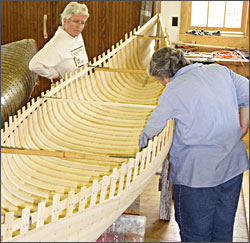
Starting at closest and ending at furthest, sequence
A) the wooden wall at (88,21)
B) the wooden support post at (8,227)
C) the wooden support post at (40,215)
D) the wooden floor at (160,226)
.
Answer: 1. the wooden support post at (8,227)
2. the wooden support post at (40,215)
3. the wooden floor at (160,226)
4. the wooden wall at (88,21)

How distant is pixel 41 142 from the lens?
Answer: 9.94ft

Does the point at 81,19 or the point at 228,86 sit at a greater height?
the point at 81,19

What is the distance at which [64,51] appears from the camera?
378cm

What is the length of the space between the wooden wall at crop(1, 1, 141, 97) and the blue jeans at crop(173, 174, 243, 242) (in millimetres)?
5209

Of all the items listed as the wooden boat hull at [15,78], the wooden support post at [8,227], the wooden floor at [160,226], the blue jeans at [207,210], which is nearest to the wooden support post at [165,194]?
the wooden floor at [160,226]

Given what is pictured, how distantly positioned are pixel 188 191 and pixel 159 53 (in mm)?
820

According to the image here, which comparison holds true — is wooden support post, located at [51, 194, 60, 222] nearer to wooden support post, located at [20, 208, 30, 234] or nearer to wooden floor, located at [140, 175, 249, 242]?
wooden support post, located at [20, 208, 30, 234]

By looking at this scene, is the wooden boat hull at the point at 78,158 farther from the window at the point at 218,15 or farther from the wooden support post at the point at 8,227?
the window at the point at 218,15

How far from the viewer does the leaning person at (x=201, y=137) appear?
2.42 meters

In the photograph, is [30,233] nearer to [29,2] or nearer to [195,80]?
[195,80]

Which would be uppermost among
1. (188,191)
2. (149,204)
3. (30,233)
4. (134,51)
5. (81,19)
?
(81,19)

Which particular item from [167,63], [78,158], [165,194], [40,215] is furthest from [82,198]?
[165,194]

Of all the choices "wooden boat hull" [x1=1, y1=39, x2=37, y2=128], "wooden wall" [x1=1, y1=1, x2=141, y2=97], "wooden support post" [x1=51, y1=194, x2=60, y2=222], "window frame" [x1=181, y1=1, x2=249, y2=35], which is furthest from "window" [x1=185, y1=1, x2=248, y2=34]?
"wooden support post" [x1=51, y1=194, x2=60, y2=222]

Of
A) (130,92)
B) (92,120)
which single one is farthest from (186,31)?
(92,120)
